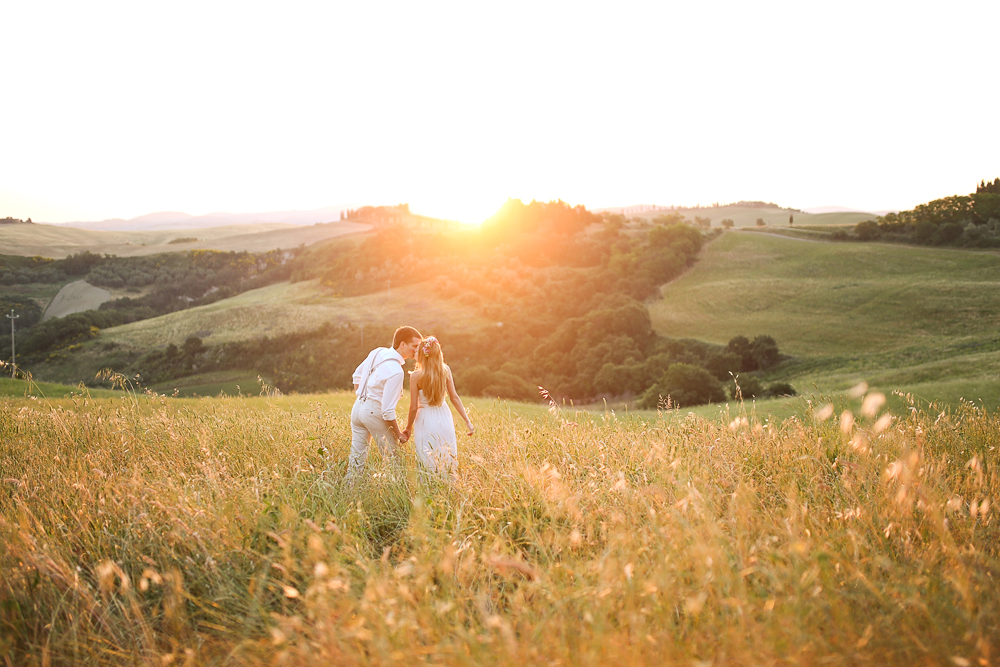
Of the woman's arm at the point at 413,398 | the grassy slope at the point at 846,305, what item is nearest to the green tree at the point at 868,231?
the grassy slope at the point at 846,305

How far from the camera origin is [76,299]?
238 ft

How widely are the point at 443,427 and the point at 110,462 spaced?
126 inches

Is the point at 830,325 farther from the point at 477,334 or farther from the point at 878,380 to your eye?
the point at 477,334

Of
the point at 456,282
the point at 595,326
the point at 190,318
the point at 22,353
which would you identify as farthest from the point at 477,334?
the point at 22,353

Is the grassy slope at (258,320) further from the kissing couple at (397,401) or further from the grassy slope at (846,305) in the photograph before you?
the kissing couple at (397,401)

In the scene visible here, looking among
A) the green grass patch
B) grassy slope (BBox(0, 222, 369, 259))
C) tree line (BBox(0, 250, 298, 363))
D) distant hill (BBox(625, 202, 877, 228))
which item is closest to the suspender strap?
the green grass patch

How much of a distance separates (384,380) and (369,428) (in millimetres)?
596

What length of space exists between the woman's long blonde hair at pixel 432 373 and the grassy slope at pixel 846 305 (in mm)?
25333

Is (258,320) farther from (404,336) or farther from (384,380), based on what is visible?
(384,380)

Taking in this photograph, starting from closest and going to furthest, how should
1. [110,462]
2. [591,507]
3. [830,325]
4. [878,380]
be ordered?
[591,507], [110,462], [878,380], [830,325]

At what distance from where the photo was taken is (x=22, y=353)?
60.6 meters

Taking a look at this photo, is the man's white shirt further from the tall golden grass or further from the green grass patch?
the green grass patch

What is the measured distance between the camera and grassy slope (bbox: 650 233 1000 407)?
39719mm

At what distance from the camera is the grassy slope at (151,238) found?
77.2m
